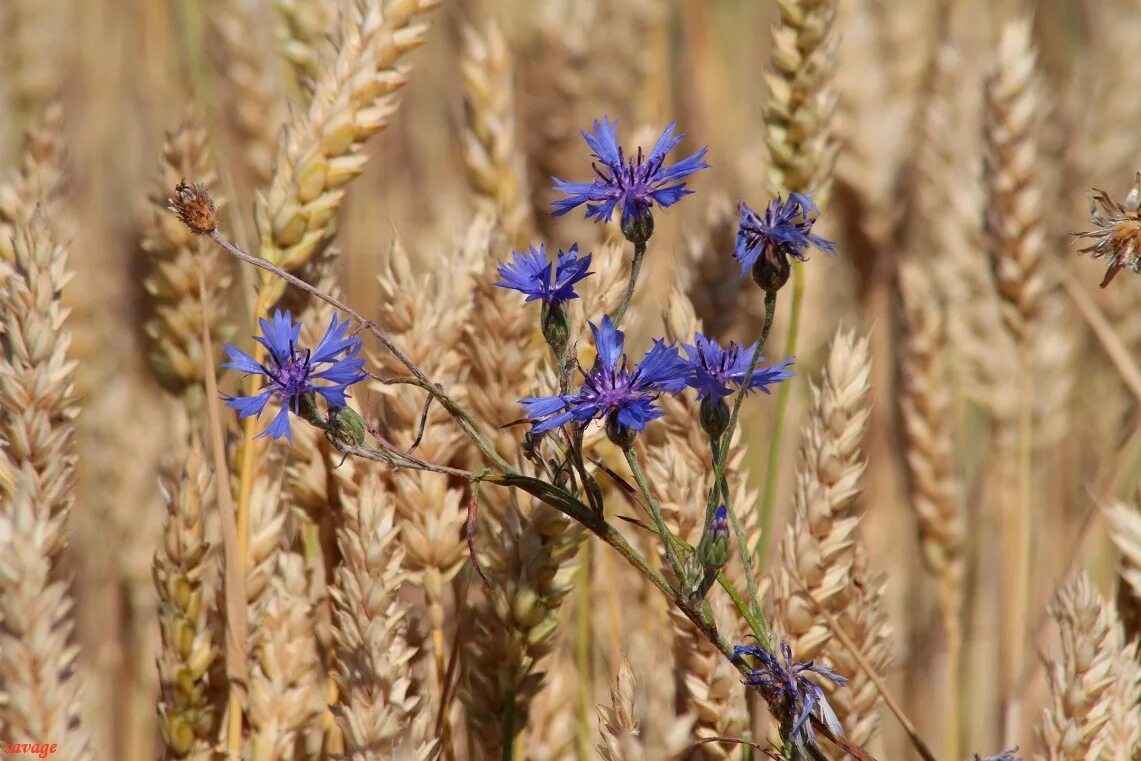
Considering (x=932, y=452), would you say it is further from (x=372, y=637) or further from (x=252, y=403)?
(x=252, y=403)

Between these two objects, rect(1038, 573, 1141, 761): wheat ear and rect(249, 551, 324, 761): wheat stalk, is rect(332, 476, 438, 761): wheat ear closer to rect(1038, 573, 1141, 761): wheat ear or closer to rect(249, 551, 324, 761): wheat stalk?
rect(249, 551, 324, 761): wheat stalk

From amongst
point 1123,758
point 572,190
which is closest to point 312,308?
point 572,190

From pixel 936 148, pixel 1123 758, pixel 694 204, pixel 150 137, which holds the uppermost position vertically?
pixel 150 137

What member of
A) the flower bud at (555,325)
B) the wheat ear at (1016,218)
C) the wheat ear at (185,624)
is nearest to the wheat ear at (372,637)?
the wheat ear at (185,624)

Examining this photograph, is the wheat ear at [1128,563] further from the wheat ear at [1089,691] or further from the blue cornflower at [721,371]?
the blue cornflower at [721,371]

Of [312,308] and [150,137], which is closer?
[312,308]

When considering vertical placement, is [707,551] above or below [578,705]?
below

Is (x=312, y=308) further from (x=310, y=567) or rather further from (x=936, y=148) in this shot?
(x=936, y=148)

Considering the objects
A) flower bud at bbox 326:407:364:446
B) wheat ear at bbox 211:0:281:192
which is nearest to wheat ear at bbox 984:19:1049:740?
flower bud at bbox 326:407:364:446
